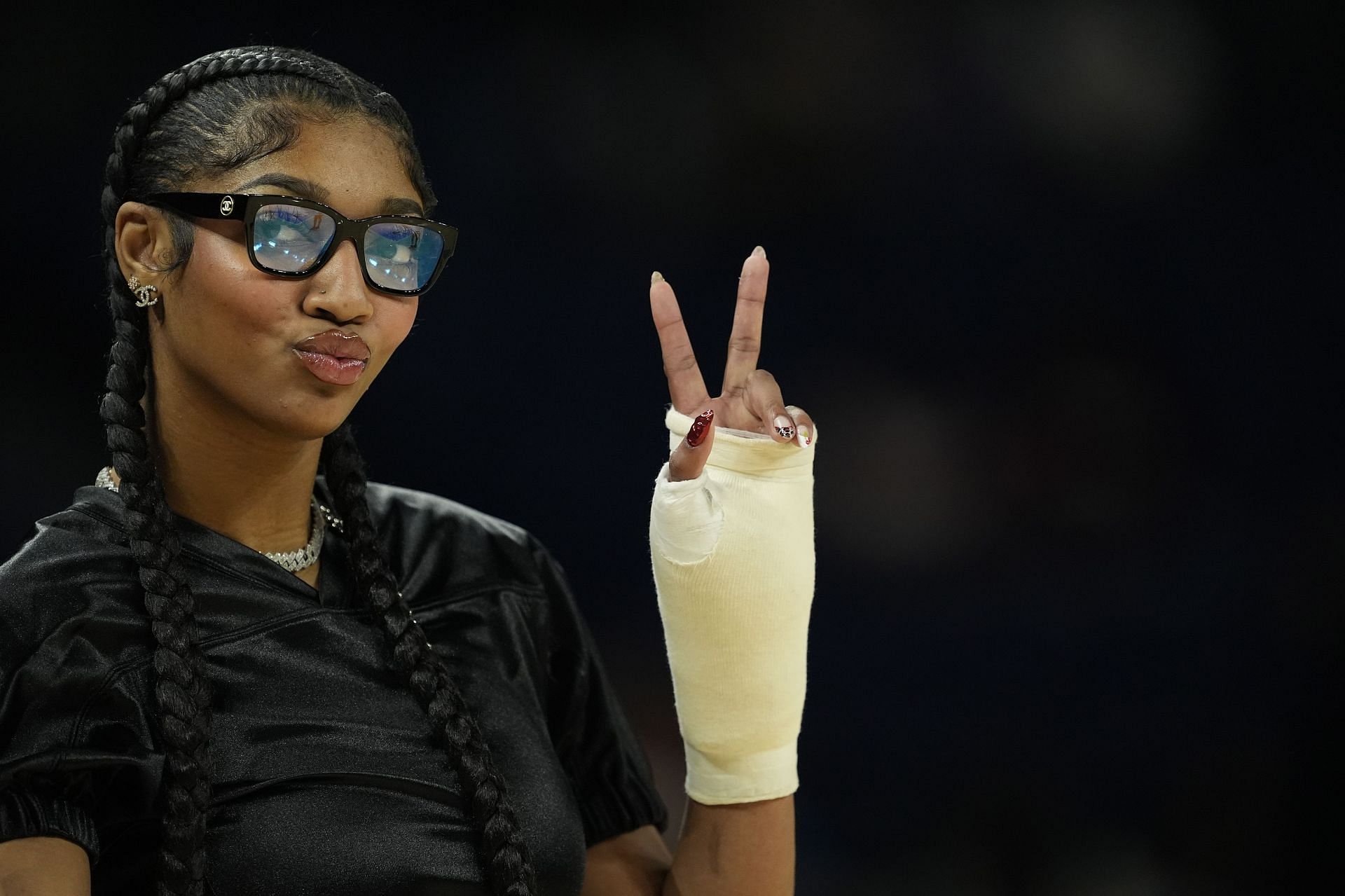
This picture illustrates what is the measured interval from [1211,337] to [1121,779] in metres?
0.62

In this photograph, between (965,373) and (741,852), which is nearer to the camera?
(741,852)

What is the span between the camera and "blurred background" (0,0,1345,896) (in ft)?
6.04

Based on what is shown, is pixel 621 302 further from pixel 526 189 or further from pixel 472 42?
pixel 472 42

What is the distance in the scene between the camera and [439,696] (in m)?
1.00

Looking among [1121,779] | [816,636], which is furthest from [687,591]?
[1121,779]

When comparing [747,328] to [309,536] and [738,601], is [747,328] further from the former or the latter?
[309,536]

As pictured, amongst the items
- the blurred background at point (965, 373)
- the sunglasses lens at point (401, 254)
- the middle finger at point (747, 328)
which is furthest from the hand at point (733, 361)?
the blurred background at point (965, 373)

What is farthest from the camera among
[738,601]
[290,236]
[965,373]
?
[965,373]

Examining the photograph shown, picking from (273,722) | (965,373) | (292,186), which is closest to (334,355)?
(292,186)

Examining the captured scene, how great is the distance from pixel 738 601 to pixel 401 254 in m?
0.36

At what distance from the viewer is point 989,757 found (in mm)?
1864

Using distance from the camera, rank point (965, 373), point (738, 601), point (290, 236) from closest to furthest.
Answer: point (290, 236) → point (738, 601) → point (965, 373)

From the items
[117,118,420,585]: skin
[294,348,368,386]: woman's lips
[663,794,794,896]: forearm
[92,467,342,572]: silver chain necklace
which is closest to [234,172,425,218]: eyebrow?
[117,118,420,585]: skin

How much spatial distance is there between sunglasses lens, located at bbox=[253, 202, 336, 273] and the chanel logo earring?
0.10 meters
